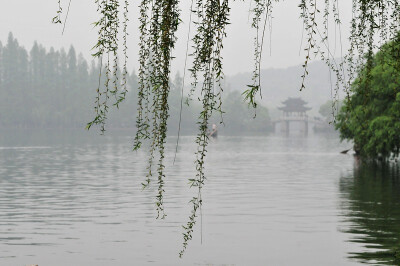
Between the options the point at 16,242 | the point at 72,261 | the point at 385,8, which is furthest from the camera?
the point at 16,242

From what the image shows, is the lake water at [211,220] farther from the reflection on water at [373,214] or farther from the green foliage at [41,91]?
the green foliage at [41,91]

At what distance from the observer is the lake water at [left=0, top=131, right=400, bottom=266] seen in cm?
1825

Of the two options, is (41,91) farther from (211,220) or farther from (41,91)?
(211,220)

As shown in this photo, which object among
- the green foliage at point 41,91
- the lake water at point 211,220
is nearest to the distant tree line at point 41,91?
the green foliage at point 41,91

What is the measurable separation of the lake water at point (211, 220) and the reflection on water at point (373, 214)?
0.12ft

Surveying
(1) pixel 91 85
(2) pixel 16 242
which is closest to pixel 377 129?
(2) pixel 16 242

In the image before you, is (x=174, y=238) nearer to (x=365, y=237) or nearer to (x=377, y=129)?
(x=365, y=237)

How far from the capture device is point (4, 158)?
231 ft

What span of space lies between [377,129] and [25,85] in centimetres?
16013

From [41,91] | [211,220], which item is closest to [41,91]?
[41,91]

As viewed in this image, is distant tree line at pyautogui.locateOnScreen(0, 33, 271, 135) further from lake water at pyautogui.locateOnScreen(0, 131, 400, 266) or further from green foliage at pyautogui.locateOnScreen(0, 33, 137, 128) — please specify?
lake water at pyautogui.locateOnScreen(0, 131, 400, 266)

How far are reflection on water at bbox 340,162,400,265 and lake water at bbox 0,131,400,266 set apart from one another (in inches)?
1.4

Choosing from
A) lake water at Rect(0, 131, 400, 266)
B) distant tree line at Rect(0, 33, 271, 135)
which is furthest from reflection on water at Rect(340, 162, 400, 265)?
distant tree line at Rect(0, 33, 271, 135)

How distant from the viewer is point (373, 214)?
85.8 feet
